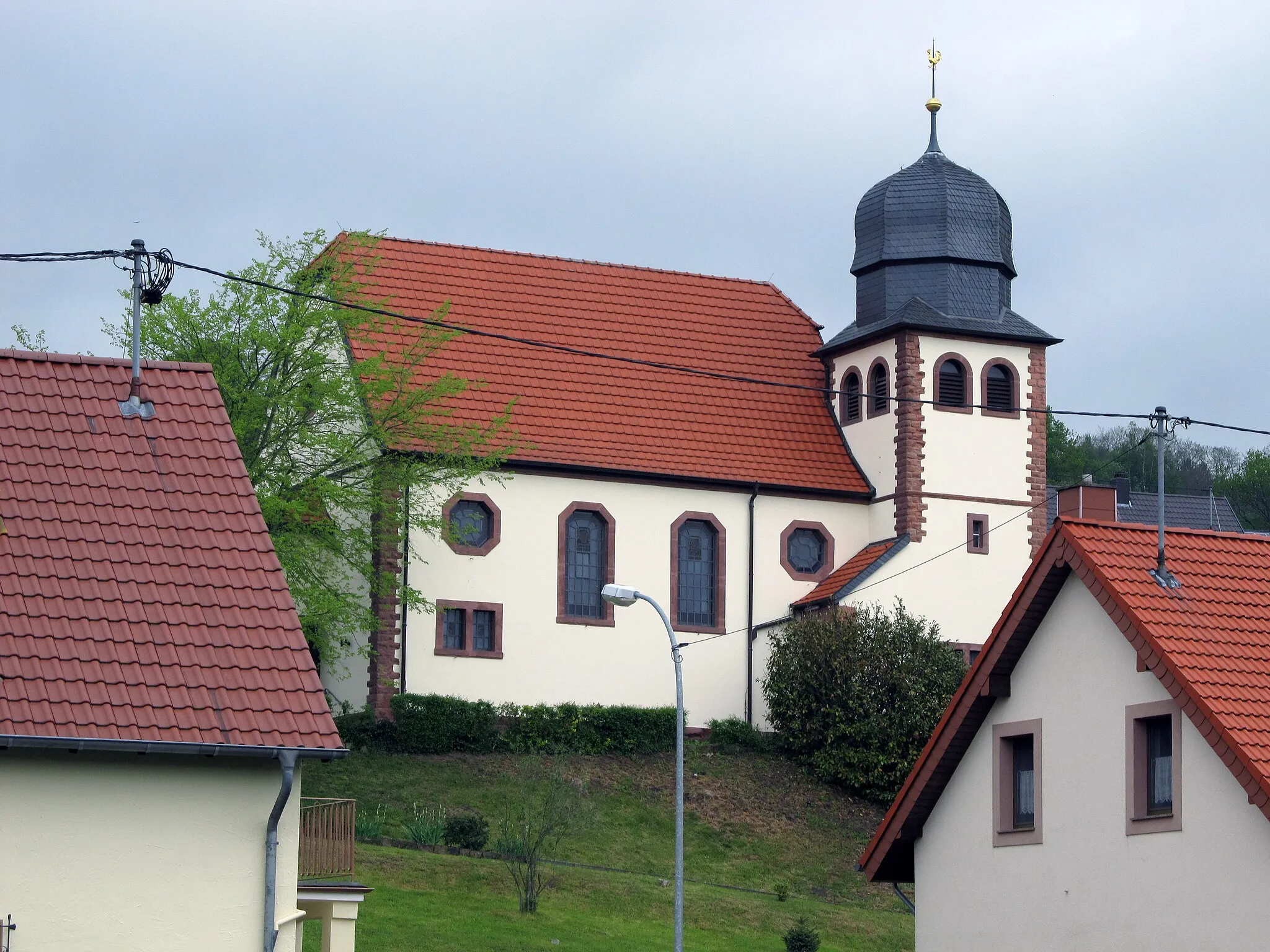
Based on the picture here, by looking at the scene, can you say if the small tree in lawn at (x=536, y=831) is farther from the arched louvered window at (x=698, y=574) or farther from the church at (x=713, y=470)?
the arched louvered window at (x=698, y=574)

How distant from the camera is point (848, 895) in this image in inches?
1501

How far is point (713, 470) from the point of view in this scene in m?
47.7

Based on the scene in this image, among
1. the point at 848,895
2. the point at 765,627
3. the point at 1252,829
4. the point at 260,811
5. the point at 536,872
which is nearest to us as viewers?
the point at 260,811

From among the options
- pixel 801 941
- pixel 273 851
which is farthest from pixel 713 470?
pixel 273 851

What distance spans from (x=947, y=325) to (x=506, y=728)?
1287 centimetres

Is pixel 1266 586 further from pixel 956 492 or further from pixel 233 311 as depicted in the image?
pixel 956 492

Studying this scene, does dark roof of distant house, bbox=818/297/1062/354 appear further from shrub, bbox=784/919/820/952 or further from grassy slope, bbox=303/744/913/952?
shrub, bbox=784/919/820/952

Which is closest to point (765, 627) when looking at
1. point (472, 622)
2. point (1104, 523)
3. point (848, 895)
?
point (472, 622)

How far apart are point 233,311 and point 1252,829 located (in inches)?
973

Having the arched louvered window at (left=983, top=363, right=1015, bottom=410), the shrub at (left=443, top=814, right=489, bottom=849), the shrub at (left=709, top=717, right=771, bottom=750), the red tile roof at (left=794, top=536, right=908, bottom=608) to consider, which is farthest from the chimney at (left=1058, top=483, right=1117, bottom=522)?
the arched louvered window at (left=983, top=363, right=1015, bottom=410)

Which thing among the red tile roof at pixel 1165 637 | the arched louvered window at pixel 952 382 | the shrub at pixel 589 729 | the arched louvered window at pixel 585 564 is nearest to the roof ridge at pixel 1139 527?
the red tile roof at pixel 1165 637

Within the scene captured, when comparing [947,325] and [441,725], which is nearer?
[441,725]

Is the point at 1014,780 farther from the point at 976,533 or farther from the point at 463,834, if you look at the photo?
the point at 976,533

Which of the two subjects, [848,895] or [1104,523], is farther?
[848,895]
